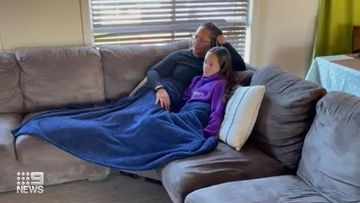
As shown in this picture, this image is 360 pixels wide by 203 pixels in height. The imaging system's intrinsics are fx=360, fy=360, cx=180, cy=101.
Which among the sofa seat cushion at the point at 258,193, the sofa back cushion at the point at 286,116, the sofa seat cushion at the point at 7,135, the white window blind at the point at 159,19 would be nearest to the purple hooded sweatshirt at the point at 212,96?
the sofa back cushion at the point at 286,116

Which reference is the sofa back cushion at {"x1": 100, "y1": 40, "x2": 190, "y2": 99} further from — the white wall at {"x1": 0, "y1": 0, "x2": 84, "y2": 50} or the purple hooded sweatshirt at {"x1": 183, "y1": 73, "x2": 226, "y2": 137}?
the purple hooded sweatshirt at {"x1": 183, "y1": 73, "x2": 226, "y2": 137}

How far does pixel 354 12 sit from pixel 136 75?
2.13 meters

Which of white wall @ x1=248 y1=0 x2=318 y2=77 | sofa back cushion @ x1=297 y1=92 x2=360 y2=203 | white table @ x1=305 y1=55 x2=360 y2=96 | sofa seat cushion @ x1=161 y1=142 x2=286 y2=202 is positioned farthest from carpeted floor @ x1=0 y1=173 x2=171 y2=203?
white wall @ x1=248 y1=0 x2=318 y2=77

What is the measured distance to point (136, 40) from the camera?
3.05 metres

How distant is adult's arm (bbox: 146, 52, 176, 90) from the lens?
8.44ft

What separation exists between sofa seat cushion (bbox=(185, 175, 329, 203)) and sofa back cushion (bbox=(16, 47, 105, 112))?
132 cm

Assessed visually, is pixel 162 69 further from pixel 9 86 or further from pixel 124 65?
pixel 9 86

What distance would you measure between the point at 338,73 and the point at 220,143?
4.12 ft

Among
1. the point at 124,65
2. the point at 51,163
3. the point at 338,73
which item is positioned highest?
the point at 124,65

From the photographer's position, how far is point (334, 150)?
1.62 m

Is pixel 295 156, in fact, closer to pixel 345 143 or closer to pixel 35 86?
pixel 345 143

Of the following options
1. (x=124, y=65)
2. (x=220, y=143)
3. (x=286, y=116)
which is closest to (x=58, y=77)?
(x=124, y=65)

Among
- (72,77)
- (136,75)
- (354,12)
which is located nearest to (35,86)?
(72,77)

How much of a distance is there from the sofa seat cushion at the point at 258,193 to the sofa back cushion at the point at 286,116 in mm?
205
